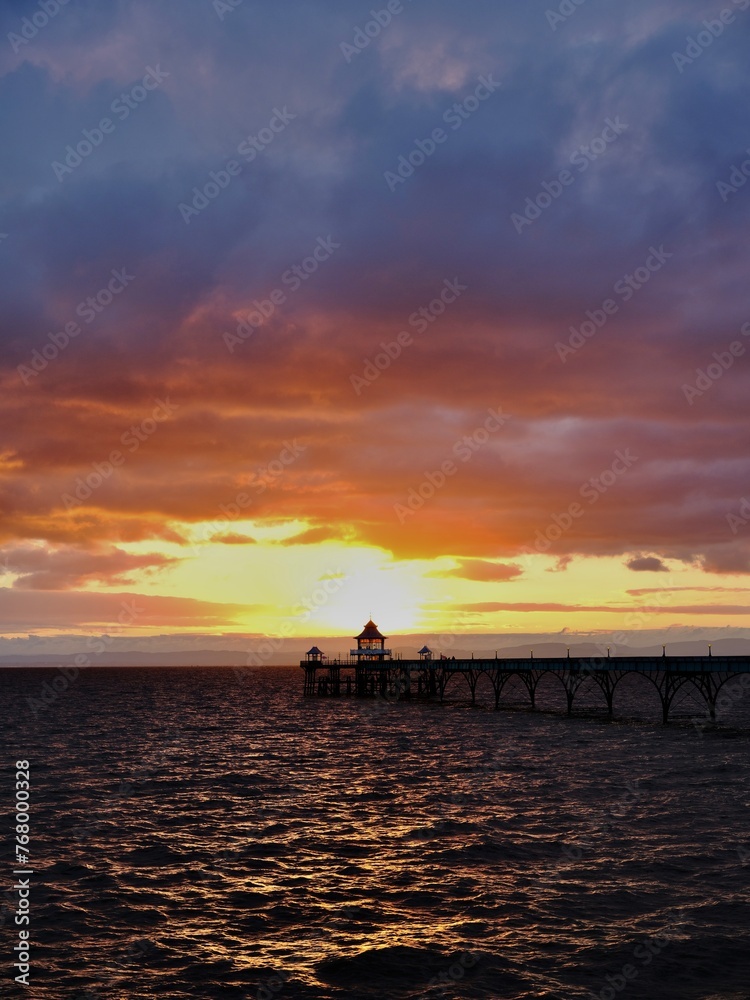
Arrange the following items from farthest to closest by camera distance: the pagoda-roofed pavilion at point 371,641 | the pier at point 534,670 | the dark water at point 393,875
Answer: the pagoda-roofed pavilion at point 371,641
the pier at point 534,670
the dark water at point 393,875

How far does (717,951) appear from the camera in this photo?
21.3m

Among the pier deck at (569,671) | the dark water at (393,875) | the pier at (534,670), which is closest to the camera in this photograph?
the dark water at (393,875)

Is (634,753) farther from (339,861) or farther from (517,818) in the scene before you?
(339,861)

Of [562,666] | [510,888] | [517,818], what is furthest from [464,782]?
[562,666]

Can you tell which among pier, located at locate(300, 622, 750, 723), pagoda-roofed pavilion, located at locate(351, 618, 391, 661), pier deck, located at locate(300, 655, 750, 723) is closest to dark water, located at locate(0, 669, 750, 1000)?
pier deck, located at locate(300, 655, 750, 723)

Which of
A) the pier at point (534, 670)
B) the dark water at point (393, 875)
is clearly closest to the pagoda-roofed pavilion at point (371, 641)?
the pier at point (534, 670)

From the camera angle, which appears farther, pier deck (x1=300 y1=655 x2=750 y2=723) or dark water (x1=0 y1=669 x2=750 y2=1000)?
pier deck (x1=300 y1=655 x2=750 y2=723)

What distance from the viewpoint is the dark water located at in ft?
66.7

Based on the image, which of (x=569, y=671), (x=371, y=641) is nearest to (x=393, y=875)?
(x=569, y=671)

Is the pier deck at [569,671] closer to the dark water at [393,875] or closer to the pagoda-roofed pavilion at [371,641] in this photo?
the pagoda-roofed pavilion at [371,641]

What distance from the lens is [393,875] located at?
1101 inches

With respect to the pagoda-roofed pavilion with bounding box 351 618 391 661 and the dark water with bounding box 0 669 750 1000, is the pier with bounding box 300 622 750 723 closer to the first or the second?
the pagoda-roofed pavilion with bounding box 351 618 391 661

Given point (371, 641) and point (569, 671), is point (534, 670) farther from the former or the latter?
point (371, 641)

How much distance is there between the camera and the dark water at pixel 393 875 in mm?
20328
